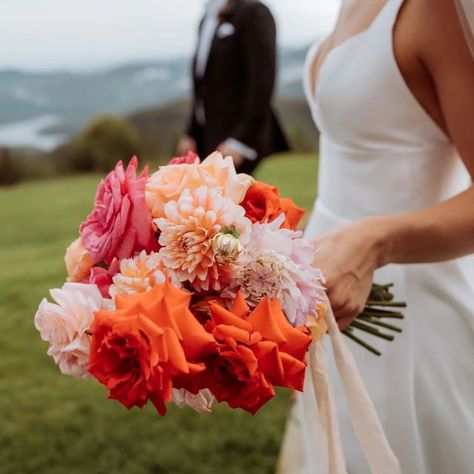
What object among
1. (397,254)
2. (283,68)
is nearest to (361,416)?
(397,254)

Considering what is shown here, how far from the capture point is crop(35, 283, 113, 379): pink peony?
3.39 ft

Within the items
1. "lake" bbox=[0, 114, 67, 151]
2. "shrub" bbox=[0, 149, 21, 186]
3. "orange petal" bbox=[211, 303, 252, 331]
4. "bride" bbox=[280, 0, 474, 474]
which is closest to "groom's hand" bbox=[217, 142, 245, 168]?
"bride" bbox=[280, 0, 474, 474]

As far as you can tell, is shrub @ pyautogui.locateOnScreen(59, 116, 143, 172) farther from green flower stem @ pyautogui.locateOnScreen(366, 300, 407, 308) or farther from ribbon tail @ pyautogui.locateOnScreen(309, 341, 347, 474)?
ribbon tail @ pyautogui.locateOnScreen(309, 341, 347, 474)

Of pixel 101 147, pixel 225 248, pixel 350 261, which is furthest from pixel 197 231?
pixel 101 147

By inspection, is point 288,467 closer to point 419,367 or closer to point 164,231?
point 419,367

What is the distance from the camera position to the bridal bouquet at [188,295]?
0.94 metres

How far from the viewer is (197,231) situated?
107 cm

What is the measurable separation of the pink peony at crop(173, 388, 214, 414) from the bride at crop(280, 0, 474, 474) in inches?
10.7

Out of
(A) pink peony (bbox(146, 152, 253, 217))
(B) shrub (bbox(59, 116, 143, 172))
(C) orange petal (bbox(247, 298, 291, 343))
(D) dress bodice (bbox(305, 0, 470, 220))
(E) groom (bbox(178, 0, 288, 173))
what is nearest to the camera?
(C) orange petal (bbox(247, 298, 291, 343))

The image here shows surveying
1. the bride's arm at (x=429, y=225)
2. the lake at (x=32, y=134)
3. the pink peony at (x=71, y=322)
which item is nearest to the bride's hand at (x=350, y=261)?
the bride's arm at (x=429, y=225)

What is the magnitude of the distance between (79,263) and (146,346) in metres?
0.32

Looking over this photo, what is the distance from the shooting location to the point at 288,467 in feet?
9.83

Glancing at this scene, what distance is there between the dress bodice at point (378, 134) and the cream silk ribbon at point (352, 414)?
1.35 ft

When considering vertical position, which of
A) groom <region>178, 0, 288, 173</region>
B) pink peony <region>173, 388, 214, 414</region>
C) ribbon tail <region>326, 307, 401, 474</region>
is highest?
pink peony <region>173, 388, 214, 414</region>
